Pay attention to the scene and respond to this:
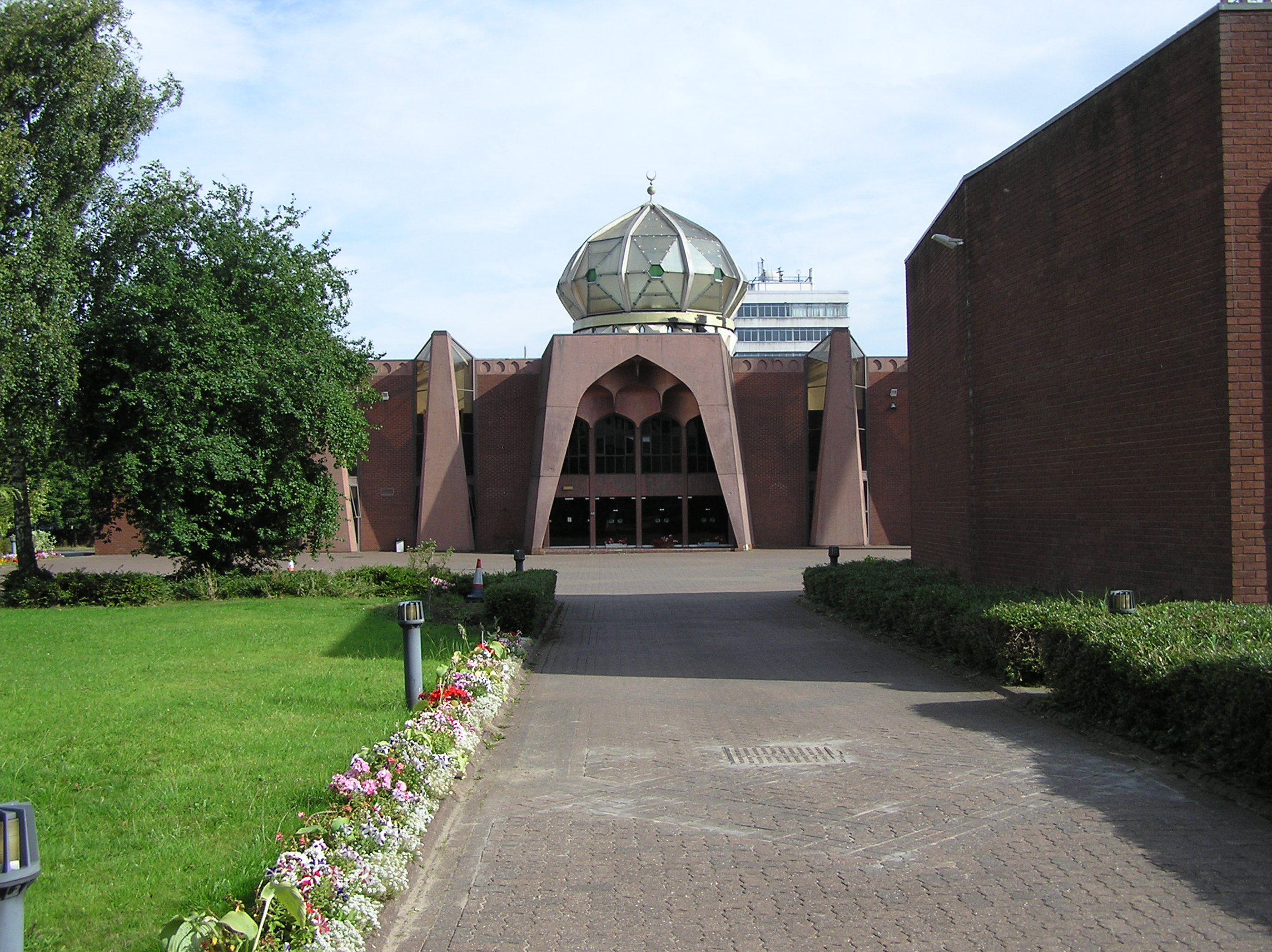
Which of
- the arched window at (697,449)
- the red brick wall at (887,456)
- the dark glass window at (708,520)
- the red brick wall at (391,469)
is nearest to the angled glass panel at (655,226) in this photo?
the arched window at (697,449)

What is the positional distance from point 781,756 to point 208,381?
1466 centimetres

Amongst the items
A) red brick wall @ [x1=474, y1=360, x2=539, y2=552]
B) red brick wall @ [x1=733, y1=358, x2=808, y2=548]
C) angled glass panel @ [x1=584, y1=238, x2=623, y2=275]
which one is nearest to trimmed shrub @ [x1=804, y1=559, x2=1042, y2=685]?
angled glass panel @ [x1=584, y1=238, x2=623, y2=275]

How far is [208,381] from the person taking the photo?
60.8 ft

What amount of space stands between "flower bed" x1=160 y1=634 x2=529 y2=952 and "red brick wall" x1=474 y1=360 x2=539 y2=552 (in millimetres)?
Answer: 34718

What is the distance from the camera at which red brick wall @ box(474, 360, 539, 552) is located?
Answer: 4238 cm

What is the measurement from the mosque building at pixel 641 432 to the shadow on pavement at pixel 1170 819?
3084 cm

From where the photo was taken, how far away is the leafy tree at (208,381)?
18.7 m

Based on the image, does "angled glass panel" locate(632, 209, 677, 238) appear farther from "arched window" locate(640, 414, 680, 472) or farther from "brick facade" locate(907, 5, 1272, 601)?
"brick facade" locate(907, 5, 1272, 601)

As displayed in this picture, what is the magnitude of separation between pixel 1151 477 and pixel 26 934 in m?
9.86

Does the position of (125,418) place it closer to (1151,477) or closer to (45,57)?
(45,57)

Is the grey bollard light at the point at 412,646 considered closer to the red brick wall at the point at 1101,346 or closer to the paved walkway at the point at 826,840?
the paved walkway at the point at 826,840

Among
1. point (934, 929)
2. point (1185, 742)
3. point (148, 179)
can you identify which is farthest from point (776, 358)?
point (934, 929)

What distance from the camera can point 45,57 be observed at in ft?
58.2

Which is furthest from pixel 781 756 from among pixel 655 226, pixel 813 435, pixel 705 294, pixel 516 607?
pixel 813 435
